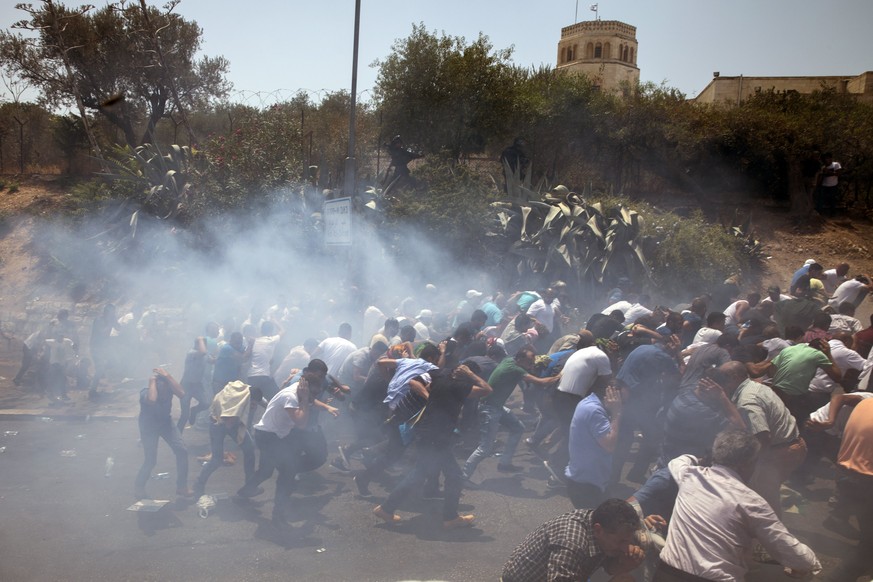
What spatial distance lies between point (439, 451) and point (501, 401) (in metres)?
1.44

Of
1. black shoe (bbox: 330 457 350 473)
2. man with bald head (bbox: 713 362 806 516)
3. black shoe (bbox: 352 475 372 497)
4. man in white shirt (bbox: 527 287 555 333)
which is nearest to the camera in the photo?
man with bald head (bbox: 713 362 806 516)

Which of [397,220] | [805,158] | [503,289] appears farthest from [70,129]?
[805,158]

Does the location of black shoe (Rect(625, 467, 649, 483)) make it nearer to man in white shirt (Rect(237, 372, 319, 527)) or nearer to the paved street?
the paved street

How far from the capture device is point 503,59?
63.8 ft

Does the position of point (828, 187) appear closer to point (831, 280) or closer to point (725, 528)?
point (831, 280)

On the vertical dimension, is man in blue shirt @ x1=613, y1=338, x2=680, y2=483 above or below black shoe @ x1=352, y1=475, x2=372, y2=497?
above

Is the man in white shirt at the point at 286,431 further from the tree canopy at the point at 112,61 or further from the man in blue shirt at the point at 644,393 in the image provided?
the tree canopy at the point at 112,61

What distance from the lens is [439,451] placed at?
18.8 ft

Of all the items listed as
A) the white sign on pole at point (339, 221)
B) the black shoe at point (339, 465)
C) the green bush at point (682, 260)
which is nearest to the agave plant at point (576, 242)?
the green bush at point (682, 260)

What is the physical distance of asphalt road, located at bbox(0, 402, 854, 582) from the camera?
506cm

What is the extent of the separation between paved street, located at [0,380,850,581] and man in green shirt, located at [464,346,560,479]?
35cm

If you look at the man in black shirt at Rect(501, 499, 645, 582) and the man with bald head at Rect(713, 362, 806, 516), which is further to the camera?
the man with bald head at Rect(713, 362, 806, 516)

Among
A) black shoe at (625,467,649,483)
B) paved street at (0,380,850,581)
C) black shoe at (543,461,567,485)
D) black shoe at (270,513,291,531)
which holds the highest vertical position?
black shoe at (625,467,649,483)

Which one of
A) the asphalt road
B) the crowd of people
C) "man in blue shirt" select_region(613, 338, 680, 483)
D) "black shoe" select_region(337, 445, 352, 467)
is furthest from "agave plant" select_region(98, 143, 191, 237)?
"man in blue shirt" select_region(613, 338, 680, 483)
